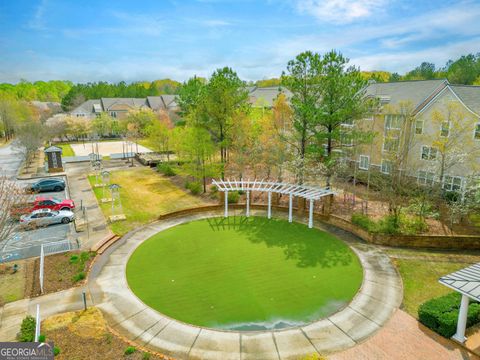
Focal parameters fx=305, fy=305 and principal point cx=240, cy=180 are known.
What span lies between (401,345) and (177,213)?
18872mm

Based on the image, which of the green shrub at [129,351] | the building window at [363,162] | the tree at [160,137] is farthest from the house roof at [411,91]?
the green shrub at [129,351]

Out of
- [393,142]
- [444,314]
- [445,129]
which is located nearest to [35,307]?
[444,314]

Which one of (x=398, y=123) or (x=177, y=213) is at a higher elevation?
(x=398, y=123)

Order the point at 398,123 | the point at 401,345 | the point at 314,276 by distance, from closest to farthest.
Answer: the point at 401,345 → the point at 314,276 → the point at 398,123

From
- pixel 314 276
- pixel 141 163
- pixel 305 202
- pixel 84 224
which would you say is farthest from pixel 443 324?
pixel 141 163

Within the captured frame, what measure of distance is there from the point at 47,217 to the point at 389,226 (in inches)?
1024

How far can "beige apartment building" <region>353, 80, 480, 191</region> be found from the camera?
86.4 ft

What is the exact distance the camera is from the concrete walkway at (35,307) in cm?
1330

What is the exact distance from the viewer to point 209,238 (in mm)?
22266

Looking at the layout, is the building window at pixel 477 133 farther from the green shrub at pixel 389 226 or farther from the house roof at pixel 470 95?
the green shrub at pixel 389 226

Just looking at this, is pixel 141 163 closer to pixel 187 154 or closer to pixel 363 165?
pixel 187 154

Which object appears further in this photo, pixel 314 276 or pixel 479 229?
pixel 479 229

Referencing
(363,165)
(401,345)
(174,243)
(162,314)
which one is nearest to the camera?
(401,345)

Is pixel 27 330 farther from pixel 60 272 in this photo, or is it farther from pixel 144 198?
pixel 144 198
